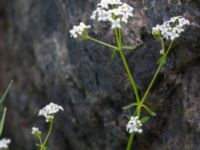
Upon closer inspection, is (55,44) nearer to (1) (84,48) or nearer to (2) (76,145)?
(1) (84,48)

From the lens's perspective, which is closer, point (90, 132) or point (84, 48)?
point (84, 48)

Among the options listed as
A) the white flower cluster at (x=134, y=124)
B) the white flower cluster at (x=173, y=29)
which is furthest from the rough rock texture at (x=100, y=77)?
the white flower cluster at (x=134, y=124)

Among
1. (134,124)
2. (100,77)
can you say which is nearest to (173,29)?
(134,124)

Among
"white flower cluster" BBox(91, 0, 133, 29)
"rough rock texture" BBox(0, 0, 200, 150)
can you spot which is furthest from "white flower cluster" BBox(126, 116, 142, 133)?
"white flower cluster" BBox(91, 0, 133, 29)

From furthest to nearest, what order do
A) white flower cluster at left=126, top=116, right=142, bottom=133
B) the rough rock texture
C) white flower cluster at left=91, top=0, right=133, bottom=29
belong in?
the rough rock texture → white flower cluster at left=126, top=116, right=142, bottom=133 → white flower cluster at left=91, top=0, right=133, bottom=29

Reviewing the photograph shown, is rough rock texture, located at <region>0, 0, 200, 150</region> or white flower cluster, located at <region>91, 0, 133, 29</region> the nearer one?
white flower cluster, located at <region>91, 0, 133, 29</region>

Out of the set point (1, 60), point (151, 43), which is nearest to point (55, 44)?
point (151, 43)

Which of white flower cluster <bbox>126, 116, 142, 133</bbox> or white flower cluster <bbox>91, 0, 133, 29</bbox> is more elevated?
white flower cluster <bbox>91, 0, 133, 29</bbox>

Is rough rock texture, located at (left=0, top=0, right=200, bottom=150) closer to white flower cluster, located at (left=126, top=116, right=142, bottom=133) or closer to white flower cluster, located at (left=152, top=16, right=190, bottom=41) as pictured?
white flower cluster, located at (left=152, top=16, right=190, bottom=41)
